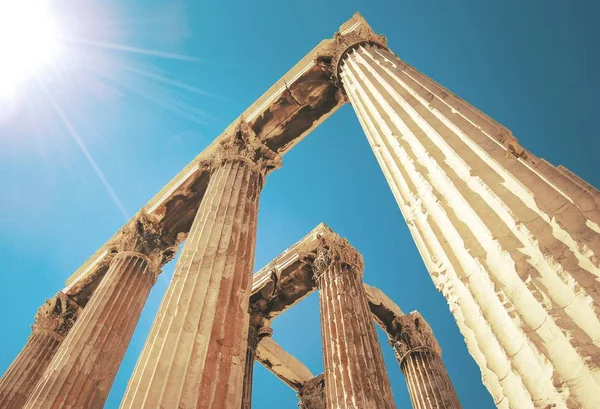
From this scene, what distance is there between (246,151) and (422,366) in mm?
11045

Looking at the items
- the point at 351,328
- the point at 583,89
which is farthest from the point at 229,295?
the point at 583,89

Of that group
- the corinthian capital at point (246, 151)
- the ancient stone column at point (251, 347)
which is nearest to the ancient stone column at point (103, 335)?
the corinthian capital at point (246, 151)

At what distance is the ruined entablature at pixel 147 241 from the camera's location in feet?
45.8

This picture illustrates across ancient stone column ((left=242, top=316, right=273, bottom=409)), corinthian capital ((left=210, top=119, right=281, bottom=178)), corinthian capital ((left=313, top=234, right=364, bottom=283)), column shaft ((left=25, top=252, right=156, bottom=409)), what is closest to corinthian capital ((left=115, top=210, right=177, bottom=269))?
column shaft ((left=25, top=252, right=156, bottom=409))

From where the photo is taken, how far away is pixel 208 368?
585cm

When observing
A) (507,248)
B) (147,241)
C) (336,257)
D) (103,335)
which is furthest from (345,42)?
(103,335)

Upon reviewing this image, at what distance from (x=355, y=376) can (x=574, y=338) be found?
953cm

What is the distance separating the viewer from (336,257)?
15.7m

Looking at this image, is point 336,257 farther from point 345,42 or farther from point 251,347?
point 345,42

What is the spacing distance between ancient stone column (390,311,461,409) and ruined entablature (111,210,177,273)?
10391mm

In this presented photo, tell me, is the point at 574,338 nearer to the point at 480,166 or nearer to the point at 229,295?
the point at 480,166

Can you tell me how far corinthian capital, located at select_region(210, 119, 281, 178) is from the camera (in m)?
12.0

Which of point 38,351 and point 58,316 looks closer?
point 38,351

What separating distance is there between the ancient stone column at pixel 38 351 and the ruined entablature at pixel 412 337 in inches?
540
